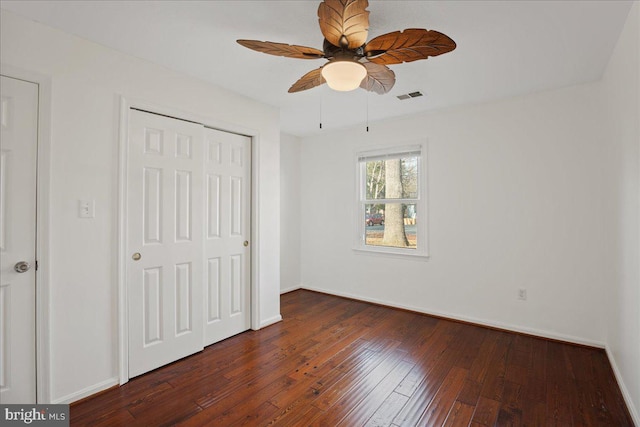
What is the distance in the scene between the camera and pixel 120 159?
7.48 ft

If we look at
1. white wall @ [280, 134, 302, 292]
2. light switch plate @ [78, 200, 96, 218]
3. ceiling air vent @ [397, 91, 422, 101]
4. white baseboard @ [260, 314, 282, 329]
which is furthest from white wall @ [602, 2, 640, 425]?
white wall @ [280, 134, 302, 292]

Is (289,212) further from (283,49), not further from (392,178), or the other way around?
(283,49)

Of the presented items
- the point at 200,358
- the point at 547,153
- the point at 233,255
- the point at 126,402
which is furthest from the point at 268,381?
the point at 547,153

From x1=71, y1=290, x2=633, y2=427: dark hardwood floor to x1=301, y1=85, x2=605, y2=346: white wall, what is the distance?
0.39 m

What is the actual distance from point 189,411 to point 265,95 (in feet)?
8.98

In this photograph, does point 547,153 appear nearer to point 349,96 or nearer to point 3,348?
point 349,96

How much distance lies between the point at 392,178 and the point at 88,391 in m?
3.67

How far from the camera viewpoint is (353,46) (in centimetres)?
177

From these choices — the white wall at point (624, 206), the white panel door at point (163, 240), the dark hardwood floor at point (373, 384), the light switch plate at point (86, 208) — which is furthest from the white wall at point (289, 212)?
the white wall at point (624, 206)

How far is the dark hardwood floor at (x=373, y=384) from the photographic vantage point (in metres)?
1.93

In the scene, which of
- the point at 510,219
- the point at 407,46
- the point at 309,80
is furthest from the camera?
the point at 510,219

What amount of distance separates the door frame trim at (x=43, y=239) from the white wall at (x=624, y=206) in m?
3.48

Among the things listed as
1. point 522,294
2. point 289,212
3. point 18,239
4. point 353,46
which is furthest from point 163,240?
point 522,294

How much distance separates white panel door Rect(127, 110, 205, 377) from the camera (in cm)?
240
